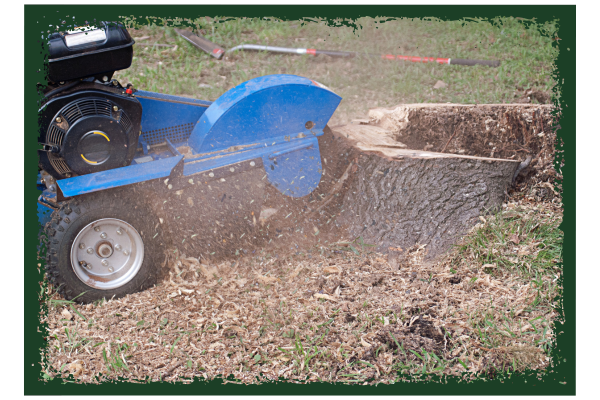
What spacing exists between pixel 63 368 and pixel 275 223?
167cm

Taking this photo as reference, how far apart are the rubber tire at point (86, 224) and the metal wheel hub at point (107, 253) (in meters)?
0.03

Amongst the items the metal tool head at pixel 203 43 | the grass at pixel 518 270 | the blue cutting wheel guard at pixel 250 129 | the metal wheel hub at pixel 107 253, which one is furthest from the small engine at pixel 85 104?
the metal tool head at pixel 203 43

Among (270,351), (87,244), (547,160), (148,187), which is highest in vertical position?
(547,160)

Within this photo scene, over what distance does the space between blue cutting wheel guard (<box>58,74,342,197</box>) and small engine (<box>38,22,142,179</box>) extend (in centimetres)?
19

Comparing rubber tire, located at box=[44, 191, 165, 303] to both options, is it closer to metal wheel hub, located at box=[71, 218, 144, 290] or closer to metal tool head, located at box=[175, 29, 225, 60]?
metal wheel hub, located at box=[71, 218, 144, 290]

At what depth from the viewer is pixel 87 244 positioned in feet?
9.61

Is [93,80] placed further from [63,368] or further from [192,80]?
[192,80]

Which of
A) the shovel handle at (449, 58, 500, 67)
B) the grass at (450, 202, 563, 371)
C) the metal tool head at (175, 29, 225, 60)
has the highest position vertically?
the shovel handle at (449, 58, 500, 67)

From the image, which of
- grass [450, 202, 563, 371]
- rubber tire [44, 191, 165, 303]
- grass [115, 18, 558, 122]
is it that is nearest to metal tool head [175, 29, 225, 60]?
grass [115, 18, 558, 122]

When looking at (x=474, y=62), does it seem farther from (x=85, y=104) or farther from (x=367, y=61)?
(x=85, y=104)

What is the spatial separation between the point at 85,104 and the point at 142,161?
20.8 inches

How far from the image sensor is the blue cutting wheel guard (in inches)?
126

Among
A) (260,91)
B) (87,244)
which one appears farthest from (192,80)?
(87,244)

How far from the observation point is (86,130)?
2.83 meters
